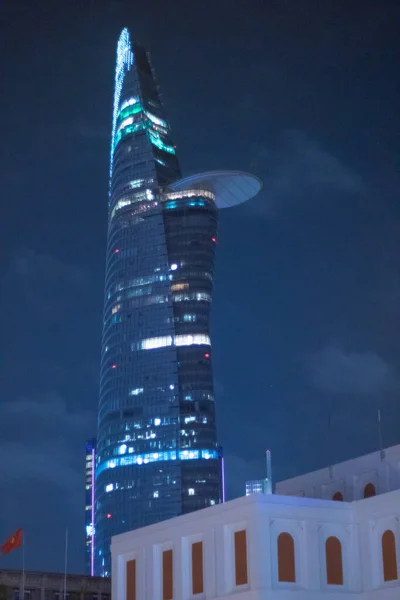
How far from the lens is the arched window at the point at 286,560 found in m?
59.8

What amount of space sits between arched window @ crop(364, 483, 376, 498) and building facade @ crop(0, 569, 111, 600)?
35.4 m

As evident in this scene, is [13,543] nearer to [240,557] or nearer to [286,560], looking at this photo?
[240,557]

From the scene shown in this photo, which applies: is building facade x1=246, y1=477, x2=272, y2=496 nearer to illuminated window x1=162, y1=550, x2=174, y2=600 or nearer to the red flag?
illuminated window x1=162, y1=550, x2=174, y2=600

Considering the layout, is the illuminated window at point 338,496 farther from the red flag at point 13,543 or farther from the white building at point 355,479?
the red flag at point 13,543

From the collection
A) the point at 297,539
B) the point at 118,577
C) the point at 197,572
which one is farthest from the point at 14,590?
the point at 297,539

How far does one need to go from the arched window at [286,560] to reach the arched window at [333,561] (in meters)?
2.37

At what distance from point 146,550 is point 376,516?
49.9 feet

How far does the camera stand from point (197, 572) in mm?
64062

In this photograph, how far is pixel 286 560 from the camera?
197 ft

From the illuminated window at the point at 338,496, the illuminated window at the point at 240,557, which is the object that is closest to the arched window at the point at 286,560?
the illuminated window at the point at 240,557

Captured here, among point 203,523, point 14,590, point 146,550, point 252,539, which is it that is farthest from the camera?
point 14,590

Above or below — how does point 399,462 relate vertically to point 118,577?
above

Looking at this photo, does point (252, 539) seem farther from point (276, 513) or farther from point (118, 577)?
point (118, 577)

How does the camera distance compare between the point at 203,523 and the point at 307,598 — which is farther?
the point at 203,523
